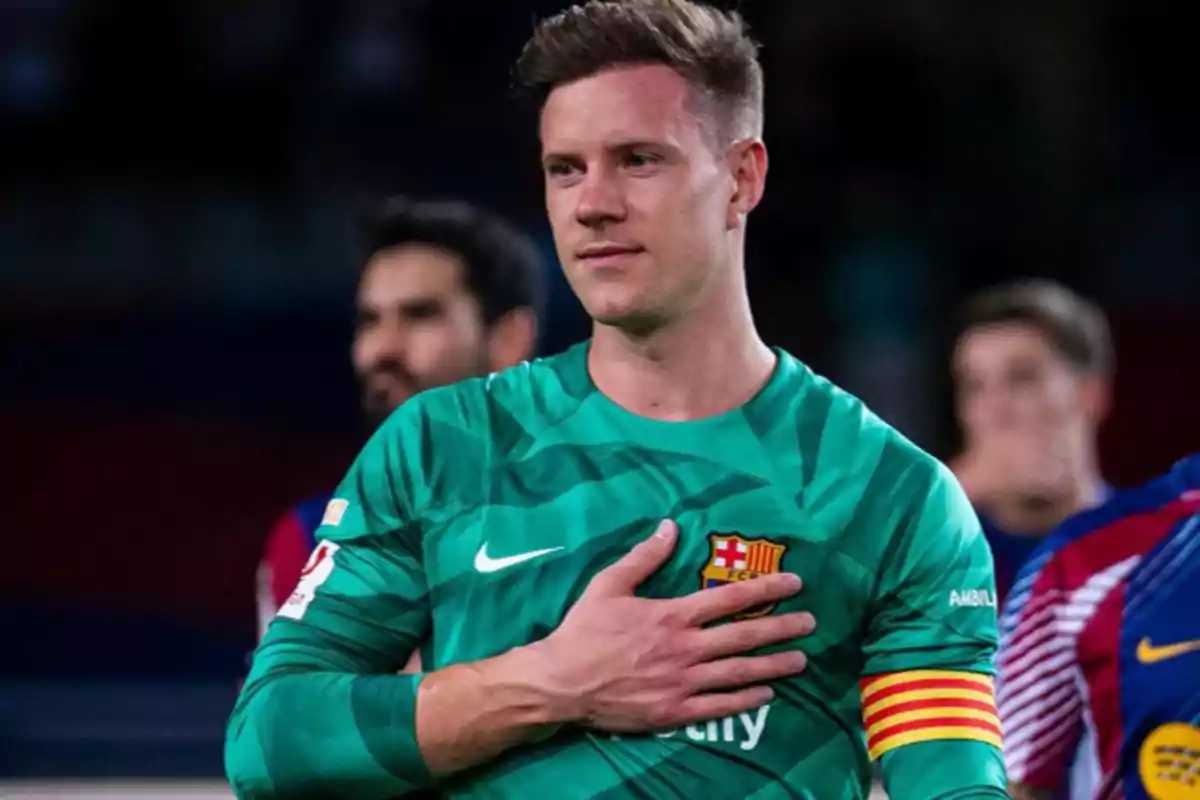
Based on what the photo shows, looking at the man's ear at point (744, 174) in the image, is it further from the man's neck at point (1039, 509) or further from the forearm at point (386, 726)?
the man's neck at point (1039, 509)

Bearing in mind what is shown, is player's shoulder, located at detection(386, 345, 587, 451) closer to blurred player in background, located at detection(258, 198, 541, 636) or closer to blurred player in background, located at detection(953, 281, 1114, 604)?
blurred player in background, located at detection(258, 198, 541, 636)

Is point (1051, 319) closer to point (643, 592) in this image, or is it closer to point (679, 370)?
point (679, 370)

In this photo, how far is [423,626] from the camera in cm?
211

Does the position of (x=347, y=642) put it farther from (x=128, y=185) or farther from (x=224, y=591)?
(x=128, y=185)

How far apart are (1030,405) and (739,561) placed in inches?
122

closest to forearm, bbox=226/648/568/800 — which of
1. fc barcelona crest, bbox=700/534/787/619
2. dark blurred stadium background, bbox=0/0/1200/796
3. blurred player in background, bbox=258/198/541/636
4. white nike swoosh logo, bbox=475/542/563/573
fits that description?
white nike swoosh logo, bbox=475/542/563/573

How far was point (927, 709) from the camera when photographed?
203 cm

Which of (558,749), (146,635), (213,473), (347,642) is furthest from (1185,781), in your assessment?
(213,473)

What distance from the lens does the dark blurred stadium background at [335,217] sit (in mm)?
7812

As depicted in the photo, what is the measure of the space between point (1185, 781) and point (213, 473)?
18.5ft

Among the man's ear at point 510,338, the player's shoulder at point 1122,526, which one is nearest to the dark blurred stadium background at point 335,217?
the man's ear at point 510,338

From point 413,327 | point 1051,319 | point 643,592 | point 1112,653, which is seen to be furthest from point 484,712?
point 1051,319

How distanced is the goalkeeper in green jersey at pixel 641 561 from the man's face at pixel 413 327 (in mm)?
1981

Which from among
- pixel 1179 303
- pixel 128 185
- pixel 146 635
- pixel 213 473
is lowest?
pixel 146 635
